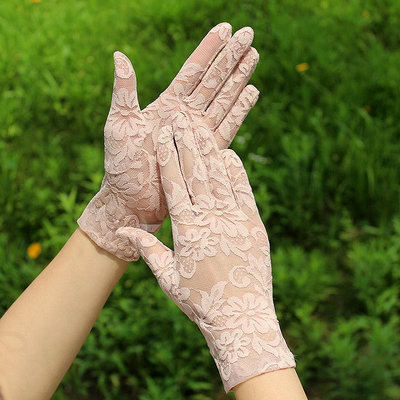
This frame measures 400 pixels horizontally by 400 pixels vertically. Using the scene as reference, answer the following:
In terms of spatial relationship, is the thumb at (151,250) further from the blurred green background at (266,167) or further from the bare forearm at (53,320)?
the blurred green background at (266,167)

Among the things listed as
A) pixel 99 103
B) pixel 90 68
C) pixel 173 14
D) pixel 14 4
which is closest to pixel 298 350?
pixel 99 103

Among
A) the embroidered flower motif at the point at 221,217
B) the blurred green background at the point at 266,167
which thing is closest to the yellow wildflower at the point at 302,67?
the blurred green background at the point at 266,167

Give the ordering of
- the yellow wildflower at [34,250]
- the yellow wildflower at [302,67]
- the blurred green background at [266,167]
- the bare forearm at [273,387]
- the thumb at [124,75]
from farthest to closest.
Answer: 1. the yellow wildflower at [302,67]
2. the yellow wildflower at [34,250]
3. the blurred green background at [266,167]
4. the thumb at [124,75]
5. the bare forearm at [273,387]

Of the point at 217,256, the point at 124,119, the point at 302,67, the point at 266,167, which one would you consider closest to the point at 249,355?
the point at 217,256

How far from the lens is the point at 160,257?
131cm

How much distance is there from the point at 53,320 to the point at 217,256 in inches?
17.4

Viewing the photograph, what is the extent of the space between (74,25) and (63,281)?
2114 millimetres

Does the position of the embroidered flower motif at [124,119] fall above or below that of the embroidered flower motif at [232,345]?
above

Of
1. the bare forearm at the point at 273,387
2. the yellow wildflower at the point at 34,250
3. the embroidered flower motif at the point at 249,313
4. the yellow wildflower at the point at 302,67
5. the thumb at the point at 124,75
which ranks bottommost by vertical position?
the bare forearm at the point at 273,387

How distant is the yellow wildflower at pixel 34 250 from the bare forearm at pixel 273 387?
53.6 inches

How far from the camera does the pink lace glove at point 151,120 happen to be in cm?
148

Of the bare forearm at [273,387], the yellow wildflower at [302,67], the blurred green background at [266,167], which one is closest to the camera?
the bare forearm at [273,387]

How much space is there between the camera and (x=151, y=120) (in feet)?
5.06

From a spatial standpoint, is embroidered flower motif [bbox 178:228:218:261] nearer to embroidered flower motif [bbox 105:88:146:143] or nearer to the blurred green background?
embroidered flower motif [bbox 105:88:146:143]
